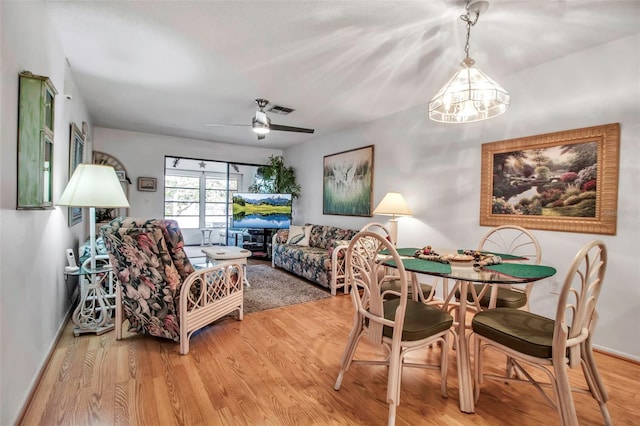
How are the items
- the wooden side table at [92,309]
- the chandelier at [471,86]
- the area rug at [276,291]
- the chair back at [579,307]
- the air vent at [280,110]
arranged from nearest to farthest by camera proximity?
the chair back at [579,307] → the chandelier at [471,86] → the wooden side table at [92,309] → the area rug at [276,291] → the air vent at [280,110]

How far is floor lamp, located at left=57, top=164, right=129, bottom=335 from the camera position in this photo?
2205mm

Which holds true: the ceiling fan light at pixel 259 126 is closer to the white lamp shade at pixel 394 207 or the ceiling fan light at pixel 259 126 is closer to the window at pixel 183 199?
the white lamp shade at pixel 394 207

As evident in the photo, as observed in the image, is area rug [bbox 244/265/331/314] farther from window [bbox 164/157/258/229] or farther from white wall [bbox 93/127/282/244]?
window [bbox 164/157/258/229]

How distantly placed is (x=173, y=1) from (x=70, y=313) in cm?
300

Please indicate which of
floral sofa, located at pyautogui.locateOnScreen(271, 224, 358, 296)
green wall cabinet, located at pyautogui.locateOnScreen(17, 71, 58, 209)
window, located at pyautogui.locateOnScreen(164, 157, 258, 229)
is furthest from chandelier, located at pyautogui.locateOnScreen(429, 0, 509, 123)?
window, located at pyautogui.locateOnScreen(164, 157, 258, 229)

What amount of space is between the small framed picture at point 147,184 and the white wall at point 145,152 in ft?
0.24

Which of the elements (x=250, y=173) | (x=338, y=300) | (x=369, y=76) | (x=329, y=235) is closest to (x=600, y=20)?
(x=369, y=76)

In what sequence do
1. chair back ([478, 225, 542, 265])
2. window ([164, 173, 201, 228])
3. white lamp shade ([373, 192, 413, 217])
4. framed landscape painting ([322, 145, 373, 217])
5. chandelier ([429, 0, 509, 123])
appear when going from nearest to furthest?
chandelier ([429, 0, 509, 123])
chair back ([478, 225, 542, 265])
white lamp shade ([373, 192, 413, 217])
framed landscape painting ([322, 145, 373, 217])
window ([164, 173, 201, 228])

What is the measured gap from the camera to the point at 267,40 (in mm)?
2402

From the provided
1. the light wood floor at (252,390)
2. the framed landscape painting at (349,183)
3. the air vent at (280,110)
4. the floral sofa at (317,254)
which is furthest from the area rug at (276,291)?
the air vent at (280,110)

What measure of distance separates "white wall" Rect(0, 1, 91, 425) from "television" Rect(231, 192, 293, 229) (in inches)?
142

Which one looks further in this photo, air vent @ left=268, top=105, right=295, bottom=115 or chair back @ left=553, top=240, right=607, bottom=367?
air vent @ left=268, top=105, right=295, bottom=115

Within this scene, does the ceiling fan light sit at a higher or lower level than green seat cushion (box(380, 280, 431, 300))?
higher

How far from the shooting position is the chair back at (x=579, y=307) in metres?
1.30
